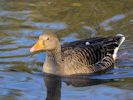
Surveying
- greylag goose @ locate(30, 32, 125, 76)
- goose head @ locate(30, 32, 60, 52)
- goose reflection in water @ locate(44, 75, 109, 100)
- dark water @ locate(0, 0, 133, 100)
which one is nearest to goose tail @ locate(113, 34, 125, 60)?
dark water @ locate(0, 0, 133, 100)

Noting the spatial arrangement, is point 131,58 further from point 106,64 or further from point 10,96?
point 10,96

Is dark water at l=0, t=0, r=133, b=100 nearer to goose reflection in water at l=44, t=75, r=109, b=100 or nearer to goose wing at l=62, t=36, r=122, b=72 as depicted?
goose reflection in water at l=44, t=75, r=109, b=100

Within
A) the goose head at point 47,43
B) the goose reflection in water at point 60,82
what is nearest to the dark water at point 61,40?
the goose reflection in water at point 60,82

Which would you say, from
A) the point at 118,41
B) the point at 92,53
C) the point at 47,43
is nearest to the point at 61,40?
the point at 118,41

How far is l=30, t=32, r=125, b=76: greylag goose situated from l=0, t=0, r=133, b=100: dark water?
20 centimetres

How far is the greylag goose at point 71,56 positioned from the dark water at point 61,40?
0.20 metres

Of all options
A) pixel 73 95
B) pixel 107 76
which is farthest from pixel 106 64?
pixel 73 95

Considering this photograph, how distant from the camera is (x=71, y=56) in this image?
12.6m

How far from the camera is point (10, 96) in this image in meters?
11.4

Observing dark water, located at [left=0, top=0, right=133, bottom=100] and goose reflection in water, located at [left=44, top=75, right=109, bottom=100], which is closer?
dark water, located at [left=0, top=0, right=133, bottom=100]

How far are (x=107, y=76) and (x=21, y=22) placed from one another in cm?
368

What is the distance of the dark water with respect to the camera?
1169 centimetres

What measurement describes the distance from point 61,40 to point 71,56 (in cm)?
185

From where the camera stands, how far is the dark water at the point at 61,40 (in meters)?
11.7
